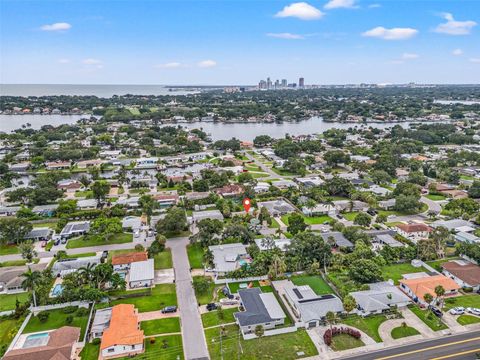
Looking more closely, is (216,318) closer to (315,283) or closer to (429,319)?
(315,283)

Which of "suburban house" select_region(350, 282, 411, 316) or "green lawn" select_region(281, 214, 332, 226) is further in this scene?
"green lawn" select_region(281, 214, 332, 226)

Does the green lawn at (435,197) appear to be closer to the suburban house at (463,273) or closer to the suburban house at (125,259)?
the suburban house at (463,273)

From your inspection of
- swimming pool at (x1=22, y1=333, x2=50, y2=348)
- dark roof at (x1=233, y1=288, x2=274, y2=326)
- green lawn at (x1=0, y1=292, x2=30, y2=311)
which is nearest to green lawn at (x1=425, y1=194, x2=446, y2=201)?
dark roof at (x1=233, y1=288, x2=274, y2=326)

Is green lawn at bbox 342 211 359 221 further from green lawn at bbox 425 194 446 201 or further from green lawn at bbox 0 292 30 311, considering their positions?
green lawn at bbox 0 292 30 311

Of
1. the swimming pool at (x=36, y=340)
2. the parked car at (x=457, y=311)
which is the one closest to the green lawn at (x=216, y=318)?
the swimming pool at (x=36, y=340)

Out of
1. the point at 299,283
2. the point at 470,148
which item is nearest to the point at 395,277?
the point at 299,283

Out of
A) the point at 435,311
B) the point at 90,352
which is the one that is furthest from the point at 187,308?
the point at 435,311
